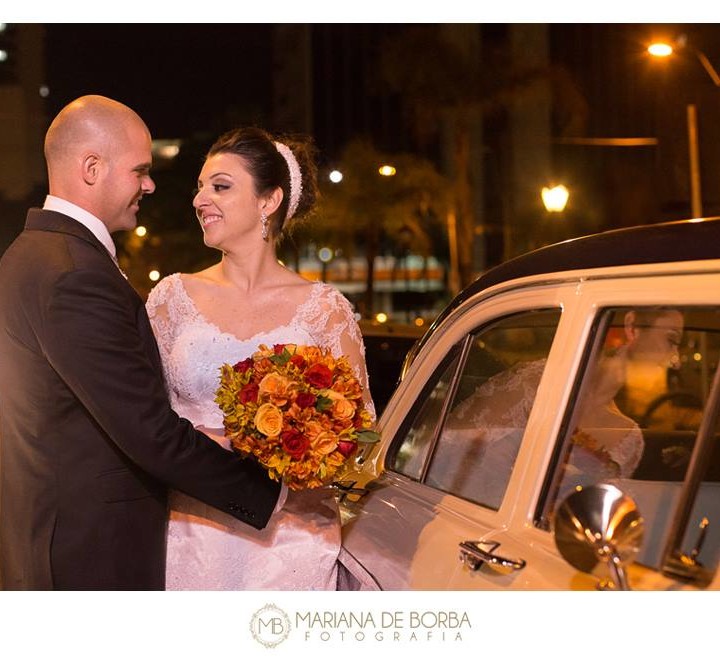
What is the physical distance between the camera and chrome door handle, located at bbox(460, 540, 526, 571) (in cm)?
199

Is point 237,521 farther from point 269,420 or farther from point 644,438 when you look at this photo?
point 644,438

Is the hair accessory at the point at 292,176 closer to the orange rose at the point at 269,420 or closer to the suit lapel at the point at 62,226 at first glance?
the suit lapel at the point at 62,226

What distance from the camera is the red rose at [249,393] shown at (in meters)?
2.45

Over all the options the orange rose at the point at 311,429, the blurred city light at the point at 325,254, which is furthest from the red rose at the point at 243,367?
the blurred city light at the point at 325,254

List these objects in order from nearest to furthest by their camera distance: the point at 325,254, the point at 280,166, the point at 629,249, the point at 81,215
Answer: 1. the point at 629,249
2. the point at 81,215
3. the point at 280,166
4. the point at 325,254

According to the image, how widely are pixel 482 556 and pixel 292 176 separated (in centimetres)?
166

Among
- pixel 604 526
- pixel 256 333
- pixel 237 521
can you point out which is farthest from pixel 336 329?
pixel 604 526

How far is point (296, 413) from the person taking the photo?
2.41 metres

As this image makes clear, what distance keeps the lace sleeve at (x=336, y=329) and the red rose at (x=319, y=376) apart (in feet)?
2.07

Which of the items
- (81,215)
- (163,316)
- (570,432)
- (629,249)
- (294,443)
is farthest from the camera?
(163,316)

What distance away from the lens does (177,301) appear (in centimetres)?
321
